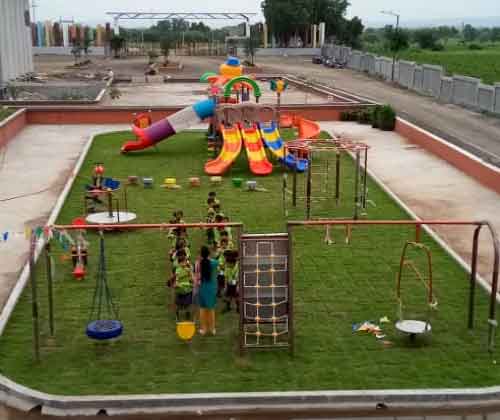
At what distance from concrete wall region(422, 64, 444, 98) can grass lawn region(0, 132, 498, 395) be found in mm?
28024

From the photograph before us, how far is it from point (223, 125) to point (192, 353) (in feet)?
45.1

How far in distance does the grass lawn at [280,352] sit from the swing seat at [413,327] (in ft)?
0.65

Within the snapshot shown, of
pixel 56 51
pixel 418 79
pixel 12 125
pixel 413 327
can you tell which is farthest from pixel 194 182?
pixel 56 51

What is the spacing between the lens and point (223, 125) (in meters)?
23.3

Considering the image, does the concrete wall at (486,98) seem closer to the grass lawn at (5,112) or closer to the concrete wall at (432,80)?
the concrete wall at (432,80)

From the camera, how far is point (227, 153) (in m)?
22.3

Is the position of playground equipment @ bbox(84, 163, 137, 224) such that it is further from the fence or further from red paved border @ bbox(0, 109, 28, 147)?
the fence

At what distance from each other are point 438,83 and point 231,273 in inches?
1312

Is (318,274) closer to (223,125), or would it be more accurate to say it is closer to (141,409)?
(141,409)

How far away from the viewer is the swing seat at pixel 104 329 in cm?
1039

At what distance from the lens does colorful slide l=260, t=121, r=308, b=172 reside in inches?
861

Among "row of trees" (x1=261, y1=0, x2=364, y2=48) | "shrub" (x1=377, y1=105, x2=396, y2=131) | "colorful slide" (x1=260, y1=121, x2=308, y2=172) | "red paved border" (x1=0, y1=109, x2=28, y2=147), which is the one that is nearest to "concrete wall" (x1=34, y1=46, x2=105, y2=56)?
"row of trees" (x1=261, y1=0, x2=364, y2=48)

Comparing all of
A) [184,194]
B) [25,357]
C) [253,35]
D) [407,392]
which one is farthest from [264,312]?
[253,35]

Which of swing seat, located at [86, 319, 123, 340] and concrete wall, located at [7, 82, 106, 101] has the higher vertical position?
concrete wall, located at [7, 82, 106, 101]
